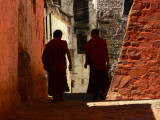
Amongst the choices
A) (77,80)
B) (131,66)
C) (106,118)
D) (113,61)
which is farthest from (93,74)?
(77,80)

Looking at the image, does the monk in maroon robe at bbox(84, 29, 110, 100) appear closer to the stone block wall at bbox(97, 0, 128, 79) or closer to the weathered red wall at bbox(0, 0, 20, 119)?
the weathered red wall at bbox(0, 0, 20, 119)

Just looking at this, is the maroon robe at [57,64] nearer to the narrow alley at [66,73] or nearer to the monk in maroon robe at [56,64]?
the monk in maroon robe at [56,64]

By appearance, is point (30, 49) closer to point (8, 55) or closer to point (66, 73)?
point (66, 73)

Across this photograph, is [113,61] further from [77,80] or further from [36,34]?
[36,34]

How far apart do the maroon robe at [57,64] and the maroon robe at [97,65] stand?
75 centimetres

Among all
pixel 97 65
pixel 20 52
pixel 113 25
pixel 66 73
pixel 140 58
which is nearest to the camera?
pixel 20 52

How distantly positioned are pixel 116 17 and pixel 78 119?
1466 cm

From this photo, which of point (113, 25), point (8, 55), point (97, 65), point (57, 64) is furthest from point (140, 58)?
point (113, 25)

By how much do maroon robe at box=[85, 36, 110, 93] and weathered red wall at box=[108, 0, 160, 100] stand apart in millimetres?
421

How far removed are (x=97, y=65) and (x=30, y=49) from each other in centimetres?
138

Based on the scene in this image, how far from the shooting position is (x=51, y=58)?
240 inches

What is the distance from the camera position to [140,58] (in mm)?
6164

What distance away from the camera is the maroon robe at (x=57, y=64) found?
605 cm

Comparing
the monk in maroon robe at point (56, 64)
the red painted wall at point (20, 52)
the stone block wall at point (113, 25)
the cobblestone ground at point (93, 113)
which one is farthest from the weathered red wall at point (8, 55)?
the stone block wall at point (113, 25)
